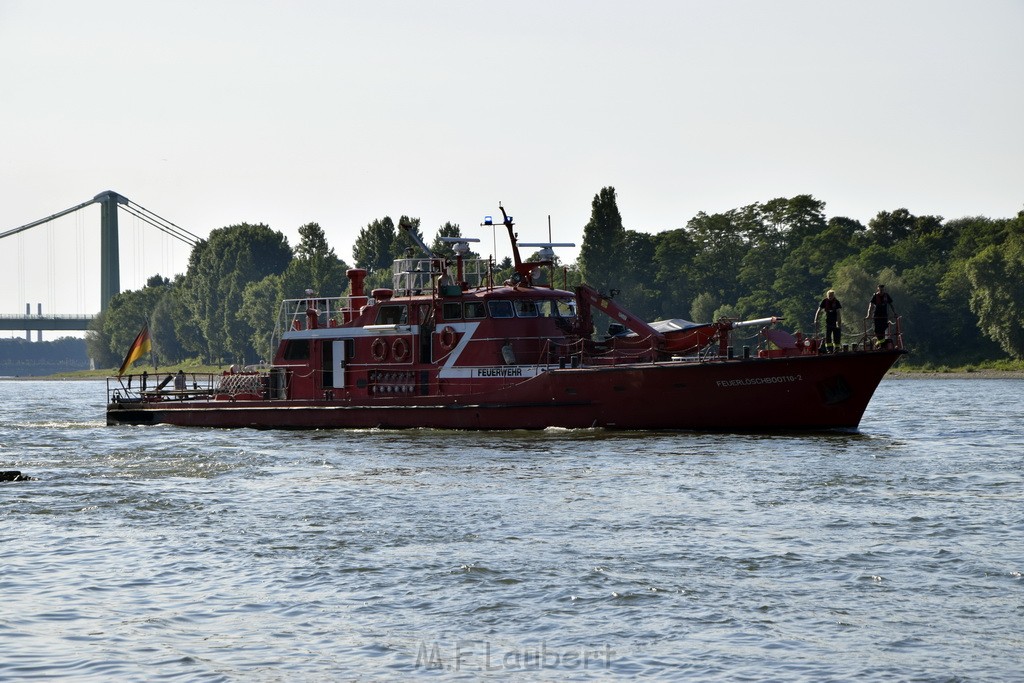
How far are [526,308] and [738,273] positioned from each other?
83095 mm

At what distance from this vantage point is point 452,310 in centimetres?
3625

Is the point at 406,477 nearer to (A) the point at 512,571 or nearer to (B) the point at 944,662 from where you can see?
(A) the point at 512,571

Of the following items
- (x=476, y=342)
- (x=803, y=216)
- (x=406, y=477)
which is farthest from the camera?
(x=803, y=216)

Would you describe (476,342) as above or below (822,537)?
above

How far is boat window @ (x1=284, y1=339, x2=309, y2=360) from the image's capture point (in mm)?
39812

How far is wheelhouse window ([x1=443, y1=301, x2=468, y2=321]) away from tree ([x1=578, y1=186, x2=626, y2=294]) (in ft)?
207

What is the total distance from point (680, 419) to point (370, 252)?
330ft

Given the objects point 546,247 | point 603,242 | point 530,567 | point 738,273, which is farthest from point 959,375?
point 530,567

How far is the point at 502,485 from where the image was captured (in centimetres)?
2434

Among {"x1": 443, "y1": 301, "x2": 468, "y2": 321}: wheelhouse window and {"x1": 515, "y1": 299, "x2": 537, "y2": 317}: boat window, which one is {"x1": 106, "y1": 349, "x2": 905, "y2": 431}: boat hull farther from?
{"x1": 443, "y1": 301, "x2": 468, "y2": 321}: wheelhouse window

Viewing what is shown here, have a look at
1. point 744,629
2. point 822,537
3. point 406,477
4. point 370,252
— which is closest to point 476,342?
point 406,477

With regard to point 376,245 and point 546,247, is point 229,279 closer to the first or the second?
point 376,245

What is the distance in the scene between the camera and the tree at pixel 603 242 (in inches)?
3903

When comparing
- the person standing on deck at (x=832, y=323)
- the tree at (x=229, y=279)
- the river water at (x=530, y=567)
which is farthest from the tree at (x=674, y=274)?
the river water at (x=530, y=567)
